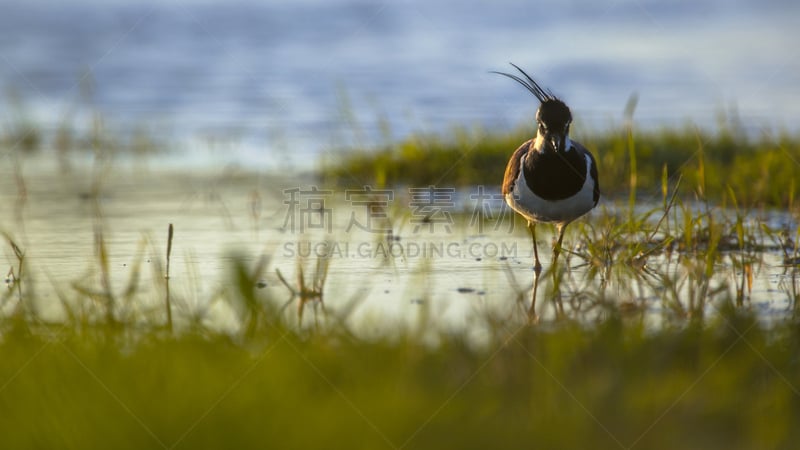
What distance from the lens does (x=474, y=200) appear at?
811cm

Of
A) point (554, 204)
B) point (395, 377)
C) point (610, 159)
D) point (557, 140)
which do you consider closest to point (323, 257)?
point (554, 204)

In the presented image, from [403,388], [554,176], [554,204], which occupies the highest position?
[554,176]

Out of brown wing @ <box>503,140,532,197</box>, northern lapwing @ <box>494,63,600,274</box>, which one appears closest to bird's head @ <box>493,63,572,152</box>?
northern lapwing @ <box>494,63,600,274</box>

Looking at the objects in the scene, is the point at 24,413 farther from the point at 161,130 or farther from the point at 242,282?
the point at 161,130

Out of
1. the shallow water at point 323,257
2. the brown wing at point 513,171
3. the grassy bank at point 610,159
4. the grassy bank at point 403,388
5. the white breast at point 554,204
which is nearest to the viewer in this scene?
the grassy bank at point 403,388

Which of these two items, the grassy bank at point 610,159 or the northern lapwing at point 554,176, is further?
the grassy bank at point 610,159

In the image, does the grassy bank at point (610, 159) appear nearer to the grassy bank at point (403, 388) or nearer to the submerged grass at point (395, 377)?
the submerged grass at point (395, 377)

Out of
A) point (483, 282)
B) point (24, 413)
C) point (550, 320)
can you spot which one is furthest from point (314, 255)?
point (24, 413)

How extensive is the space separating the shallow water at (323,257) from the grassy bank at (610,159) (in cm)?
64

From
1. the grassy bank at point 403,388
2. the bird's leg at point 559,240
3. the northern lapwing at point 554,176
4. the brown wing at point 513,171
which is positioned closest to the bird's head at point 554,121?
the northern lapwing at point 554,176

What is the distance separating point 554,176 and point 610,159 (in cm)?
212

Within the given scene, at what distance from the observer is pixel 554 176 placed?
19.6 ft

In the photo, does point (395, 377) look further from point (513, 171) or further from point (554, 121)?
point (513, 171)

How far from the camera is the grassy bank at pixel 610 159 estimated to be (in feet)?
27.5
